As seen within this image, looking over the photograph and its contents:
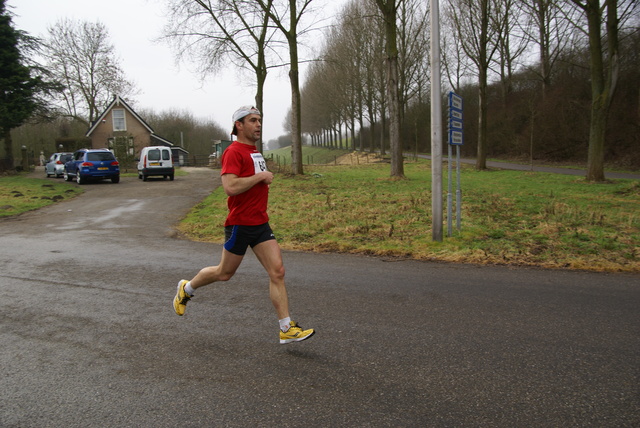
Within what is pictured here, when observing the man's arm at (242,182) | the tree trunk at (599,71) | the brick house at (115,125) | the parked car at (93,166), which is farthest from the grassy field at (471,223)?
the brick house at (115,125)

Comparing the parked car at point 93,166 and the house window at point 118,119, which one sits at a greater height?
the house window at point 118,119

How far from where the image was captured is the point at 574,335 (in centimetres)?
395

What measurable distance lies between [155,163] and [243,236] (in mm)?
25104

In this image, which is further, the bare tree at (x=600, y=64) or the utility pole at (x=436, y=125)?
the bare tree at (x=600, y=64)

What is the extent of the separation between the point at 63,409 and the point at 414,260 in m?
5.40

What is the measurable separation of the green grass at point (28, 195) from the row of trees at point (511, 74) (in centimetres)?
1419

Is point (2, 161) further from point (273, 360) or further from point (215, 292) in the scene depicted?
point (273, 360)

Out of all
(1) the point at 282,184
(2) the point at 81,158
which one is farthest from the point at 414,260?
(2) the point at 81,158

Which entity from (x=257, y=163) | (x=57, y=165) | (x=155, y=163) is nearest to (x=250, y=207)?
(x=257, y=163)

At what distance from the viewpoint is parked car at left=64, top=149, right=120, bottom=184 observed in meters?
24.5

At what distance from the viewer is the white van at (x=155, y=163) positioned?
2689 cm

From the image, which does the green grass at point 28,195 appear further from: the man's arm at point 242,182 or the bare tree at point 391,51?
the bare tree at point 391,51

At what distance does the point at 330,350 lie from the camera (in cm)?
371

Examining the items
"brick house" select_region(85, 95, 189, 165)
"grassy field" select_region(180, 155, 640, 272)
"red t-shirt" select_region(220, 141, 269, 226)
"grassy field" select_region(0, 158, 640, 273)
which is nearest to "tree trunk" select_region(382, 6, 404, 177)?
"grassy field" select_region(0, 158, 640, 273)
